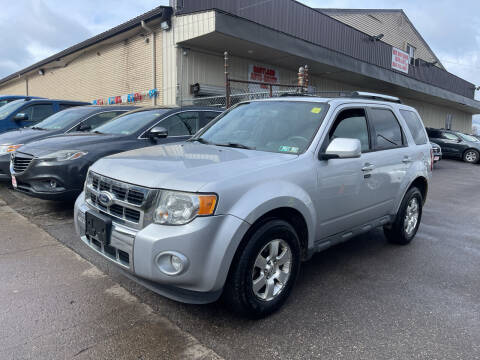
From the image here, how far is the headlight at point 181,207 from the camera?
239 cm

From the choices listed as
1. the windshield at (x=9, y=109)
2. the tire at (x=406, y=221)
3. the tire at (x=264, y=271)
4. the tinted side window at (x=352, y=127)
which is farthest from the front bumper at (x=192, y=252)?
the windshield at (x=9, y=109)

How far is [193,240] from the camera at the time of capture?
7.70 feet

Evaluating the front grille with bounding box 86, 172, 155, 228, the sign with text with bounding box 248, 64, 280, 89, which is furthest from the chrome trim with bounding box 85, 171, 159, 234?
the sign with text with bounding box 248, 64, 280, 89

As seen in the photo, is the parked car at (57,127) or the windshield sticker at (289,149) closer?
the windshield sticker at (289,149)

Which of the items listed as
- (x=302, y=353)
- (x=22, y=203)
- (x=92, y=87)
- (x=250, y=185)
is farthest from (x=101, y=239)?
(x=92, y=87)

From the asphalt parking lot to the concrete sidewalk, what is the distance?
4.0 inches

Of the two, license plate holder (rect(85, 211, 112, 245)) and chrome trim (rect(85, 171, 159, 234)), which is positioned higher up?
chrome trim (rect(85, 171, 159, 234))

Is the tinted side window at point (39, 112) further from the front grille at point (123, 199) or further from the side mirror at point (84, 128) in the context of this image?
the front grille at point (123, 199)

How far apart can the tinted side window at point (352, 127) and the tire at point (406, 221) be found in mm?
1145

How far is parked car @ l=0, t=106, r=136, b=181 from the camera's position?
6.14 metres

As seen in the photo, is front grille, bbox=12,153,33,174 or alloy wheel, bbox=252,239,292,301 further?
A: front grille, bbox=12,153,33,174

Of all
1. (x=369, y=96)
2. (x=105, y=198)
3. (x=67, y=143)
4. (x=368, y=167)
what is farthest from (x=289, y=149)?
(x=67, y=143)

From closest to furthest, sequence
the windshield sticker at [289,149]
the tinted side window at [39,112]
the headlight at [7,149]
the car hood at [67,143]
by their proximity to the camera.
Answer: the windshield sticker at [289,149] → the car hood at [67,143] → the headlight at [7,149] → the tinted side window at [39,112]

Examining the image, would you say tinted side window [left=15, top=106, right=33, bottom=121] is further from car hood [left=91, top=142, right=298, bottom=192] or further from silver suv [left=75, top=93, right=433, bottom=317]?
car hood [left=91, top=142, right=298, bottom=192]
